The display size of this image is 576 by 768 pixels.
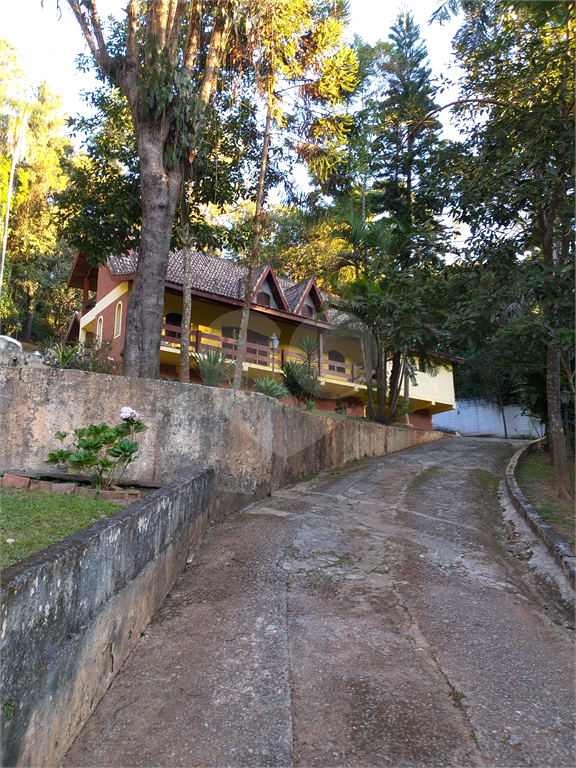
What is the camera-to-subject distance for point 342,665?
3.38 meters

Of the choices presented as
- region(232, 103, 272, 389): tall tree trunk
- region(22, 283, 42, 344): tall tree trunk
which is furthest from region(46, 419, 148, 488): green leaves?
region(22, 283, 42, 344): tall tree trunk

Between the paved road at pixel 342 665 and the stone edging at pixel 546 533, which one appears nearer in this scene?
the paved road at pixel 342 665

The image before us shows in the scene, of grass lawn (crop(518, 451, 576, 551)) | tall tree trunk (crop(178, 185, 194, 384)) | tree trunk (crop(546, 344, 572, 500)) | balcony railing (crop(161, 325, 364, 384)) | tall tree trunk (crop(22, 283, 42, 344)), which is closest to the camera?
grass lawn (crop(518, 451, 576, 551))

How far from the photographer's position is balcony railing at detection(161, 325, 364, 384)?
20.4m

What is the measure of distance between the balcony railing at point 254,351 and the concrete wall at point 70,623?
590 inches

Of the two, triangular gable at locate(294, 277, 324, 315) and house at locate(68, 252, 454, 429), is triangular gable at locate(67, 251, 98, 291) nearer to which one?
house at locate(68, 252, 454, 429)

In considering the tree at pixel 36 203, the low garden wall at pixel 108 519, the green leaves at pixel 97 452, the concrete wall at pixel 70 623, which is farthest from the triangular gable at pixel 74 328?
the concrete wall at pixel 70 623

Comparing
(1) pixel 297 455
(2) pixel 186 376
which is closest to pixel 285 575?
(1) pixel 297 455

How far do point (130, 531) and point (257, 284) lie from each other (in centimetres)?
1863

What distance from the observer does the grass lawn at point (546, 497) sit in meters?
7.16

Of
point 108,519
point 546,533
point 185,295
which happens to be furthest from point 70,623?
point 185,295

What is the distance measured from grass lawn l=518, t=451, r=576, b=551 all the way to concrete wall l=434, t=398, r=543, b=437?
16794 mm

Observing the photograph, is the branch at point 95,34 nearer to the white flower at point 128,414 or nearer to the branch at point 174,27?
the branch at point 174,27

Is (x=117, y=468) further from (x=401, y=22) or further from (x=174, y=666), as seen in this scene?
(x=401, y=22)
